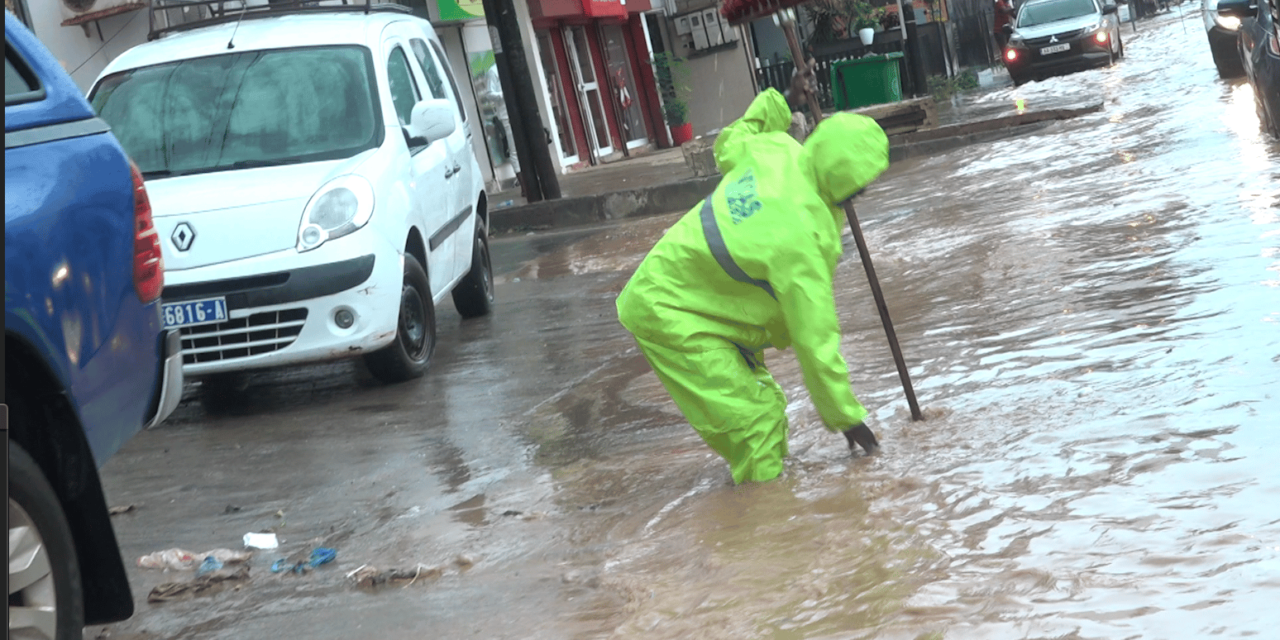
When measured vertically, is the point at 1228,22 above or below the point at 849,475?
above

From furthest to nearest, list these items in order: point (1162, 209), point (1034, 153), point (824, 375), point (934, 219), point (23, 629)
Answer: point (1034, 153), point (934, 219), point (1162, 209), point (824, 375), point (23, 629)

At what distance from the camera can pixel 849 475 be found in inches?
166

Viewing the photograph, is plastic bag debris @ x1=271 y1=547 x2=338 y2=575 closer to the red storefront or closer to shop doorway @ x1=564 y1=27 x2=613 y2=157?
the red storefront

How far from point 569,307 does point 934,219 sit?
2.76 meters

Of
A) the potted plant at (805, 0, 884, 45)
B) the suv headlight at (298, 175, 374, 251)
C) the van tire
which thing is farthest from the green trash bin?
the suv headlight at (298, 175, 374, 251)

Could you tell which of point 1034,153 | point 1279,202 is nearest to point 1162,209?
point 1279,202

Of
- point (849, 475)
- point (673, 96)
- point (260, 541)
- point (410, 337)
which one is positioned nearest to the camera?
point (849, 475)

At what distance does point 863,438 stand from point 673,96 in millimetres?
22117

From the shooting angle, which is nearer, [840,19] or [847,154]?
[847,154]

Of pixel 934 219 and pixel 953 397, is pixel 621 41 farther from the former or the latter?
pixel 953 397

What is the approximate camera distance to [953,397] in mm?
4969

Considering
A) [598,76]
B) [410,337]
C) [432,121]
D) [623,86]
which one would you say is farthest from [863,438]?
[623,86]

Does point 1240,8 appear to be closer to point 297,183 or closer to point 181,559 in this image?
point 297,183

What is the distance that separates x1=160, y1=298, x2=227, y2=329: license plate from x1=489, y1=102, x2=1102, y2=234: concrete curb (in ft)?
26.8
